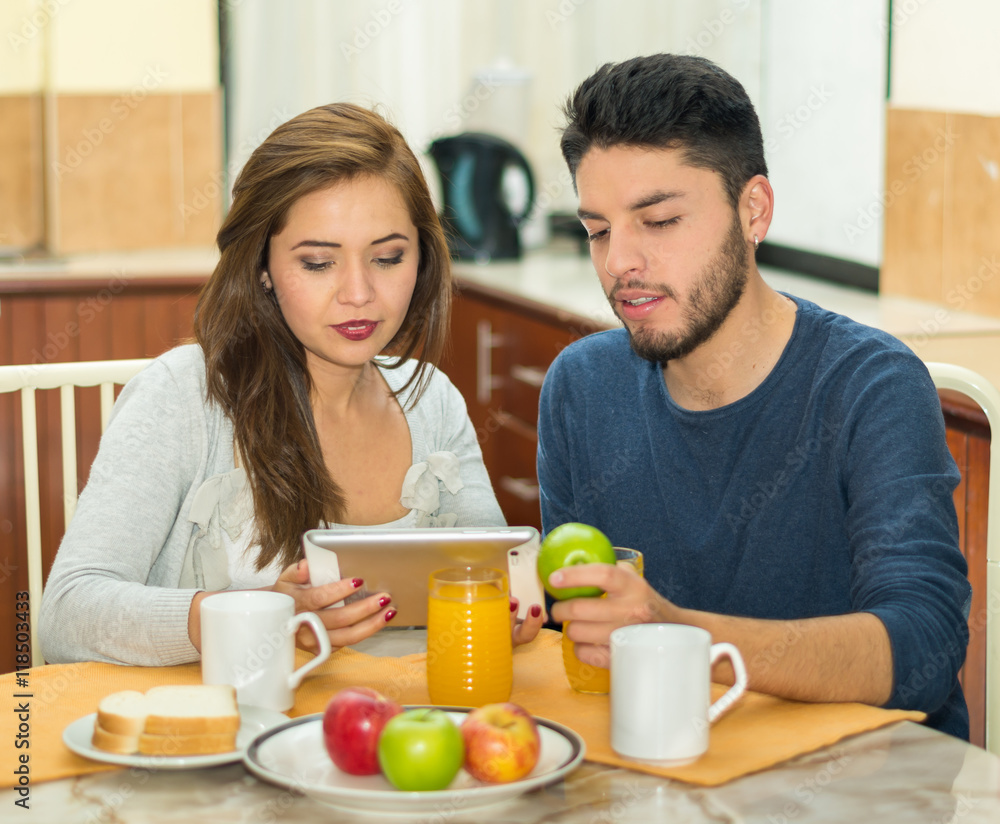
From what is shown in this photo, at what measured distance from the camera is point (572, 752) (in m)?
0.95

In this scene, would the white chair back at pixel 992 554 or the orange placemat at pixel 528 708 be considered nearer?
the orange placemat at pixel 528 708

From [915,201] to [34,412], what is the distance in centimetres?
174

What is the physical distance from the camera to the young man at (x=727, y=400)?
4.35 feet

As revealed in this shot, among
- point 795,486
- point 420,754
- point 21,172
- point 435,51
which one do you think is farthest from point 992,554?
point 21,172

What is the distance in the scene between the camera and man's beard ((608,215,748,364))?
1457mm

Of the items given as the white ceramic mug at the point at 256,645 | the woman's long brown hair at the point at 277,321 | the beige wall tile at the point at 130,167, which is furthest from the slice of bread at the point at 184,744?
the beige wall tile at the point at 130,167

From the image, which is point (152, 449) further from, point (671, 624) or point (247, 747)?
point (671, 624)

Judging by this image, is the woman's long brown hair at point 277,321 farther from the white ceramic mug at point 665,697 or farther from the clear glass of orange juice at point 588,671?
the white ceramic mug at point 665,697

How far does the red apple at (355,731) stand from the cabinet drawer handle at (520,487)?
6.58 feet

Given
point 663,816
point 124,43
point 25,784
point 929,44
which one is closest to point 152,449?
point 25,784

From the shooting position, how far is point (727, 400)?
149cm

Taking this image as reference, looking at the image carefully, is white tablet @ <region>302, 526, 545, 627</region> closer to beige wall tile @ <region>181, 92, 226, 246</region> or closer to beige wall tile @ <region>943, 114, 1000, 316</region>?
beige wall tile @ <region>943, 114, 1000, 316</region>

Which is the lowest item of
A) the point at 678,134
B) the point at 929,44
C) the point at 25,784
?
the point at 25,784

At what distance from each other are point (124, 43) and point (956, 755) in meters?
3.00
